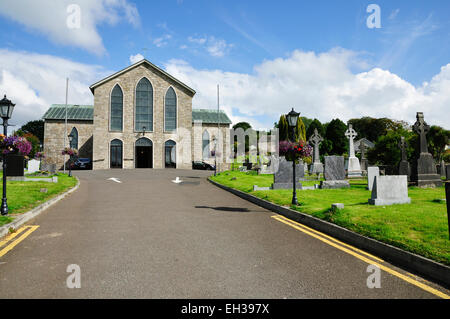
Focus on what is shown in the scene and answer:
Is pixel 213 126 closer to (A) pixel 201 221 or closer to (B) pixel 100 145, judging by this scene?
(B) pixel 100 145

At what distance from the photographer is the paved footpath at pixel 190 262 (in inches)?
136

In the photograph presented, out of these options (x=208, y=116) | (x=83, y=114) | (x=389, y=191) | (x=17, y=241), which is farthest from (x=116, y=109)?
(x=389, y=191)

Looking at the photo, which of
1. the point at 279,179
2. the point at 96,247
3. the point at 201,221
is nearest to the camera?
the point at 96,247

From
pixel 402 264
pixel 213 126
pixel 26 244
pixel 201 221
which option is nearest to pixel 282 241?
pixel 402 264

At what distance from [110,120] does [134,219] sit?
32799mm

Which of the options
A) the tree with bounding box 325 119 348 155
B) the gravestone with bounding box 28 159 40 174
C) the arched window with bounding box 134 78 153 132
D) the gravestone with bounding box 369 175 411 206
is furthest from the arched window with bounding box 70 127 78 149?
the tree with bounding box 325 119 348 155

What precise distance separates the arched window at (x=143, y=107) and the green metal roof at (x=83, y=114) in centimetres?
878

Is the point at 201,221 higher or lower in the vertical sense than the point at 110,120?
lower

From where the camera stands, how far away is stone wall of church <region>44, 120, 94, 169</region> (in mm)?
41031

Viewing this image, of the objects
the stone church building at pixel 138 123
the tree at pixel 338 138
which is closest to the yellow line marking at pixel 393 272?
the stone church building at pixel 138 123

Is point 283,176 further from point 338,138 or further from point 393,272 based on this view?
point 338,138

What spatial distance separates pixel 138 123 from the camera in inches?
1513

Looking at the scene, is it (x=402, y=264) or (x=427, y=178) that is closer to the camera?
(x=402, y=264)
